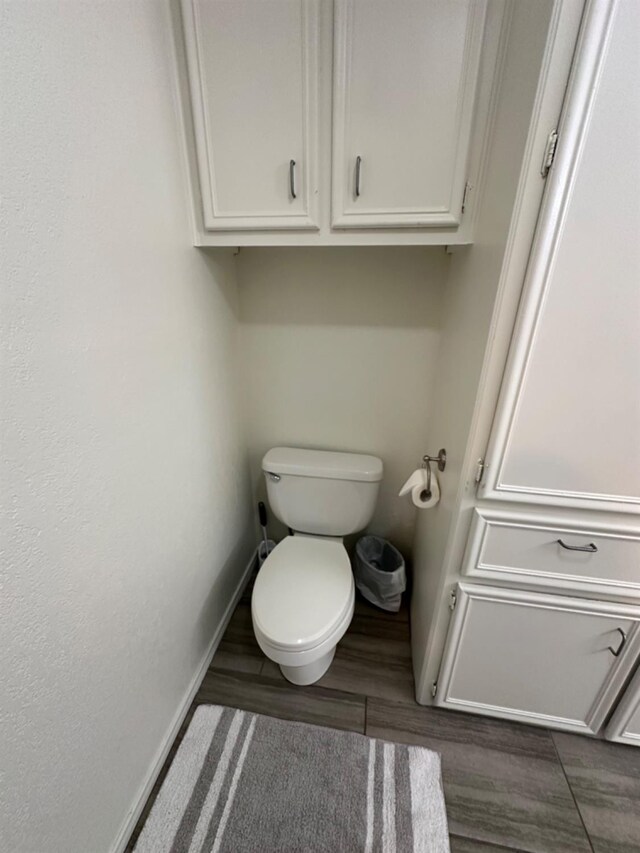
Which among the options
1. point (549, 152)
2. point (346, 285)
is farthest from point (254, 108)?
point (549, 152)

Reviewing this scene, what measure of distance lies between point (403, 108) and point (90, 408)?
40.7 inches

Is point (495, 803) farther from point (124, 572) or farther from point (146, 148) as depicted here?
point (146, 148)

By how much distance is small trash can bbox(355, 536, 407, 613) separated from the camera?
63.2 inches

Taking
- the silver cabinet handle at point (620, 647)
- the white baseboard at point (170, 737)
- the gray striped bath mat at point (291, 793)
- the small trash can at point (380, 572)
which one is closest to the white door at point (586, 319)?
the silver cabinet handle at point (620, 647)

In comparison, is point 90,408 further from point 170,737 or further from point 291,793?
point 291,793

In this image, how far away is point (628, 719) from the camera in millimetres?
1133

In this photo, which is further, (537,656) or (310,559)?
(310,559)

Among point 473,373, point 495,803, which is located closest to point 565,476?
point 473,373

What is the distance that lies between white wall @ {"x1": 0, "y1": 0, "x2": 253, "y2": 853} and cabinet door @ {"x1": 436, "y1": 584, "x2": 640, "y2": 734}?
0.93 m

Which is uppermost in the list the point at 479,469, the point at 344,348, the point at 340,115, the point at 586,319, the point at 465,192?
the point at 340,115

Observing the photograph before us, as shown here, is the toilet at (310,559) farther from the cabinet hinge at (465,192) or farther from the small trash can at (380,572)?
the cabinet hinge at (465,192)

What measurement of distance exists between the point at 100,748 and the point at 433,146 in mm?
1692

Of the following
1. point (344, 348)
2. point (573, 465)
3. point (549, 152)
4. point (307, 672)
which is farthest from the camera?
point (344, 348)

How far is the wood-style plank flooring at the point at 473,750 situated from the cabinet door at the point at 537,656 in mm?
83
